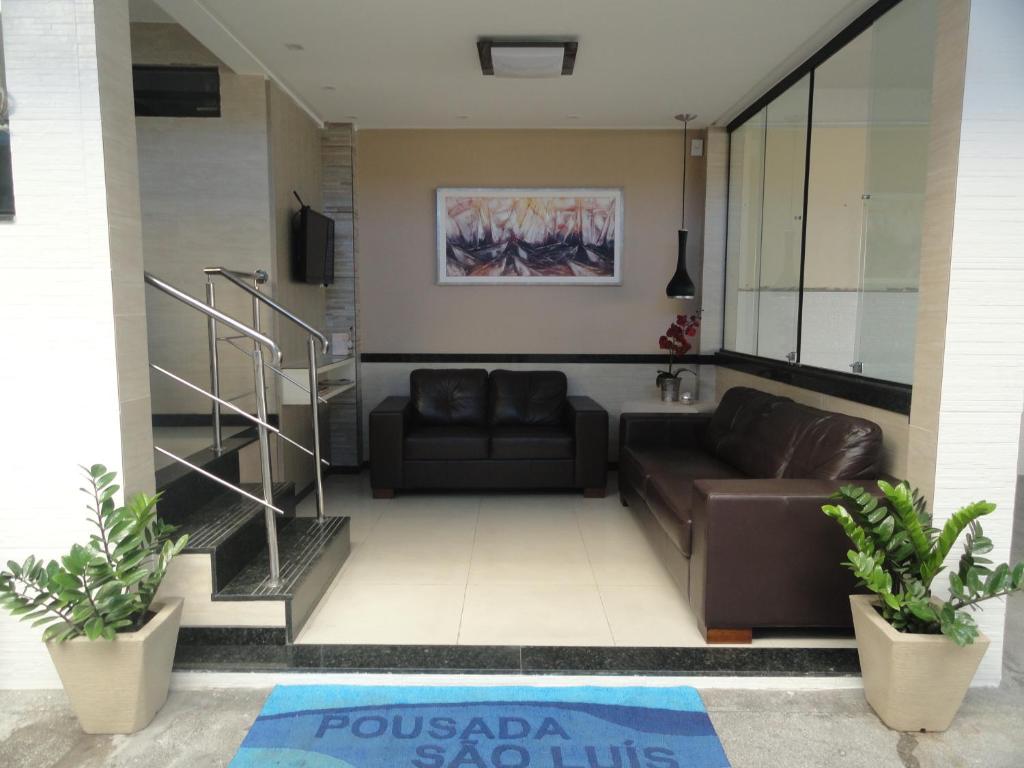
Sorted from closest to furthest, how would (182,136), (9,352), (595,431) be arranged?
(9,352) < (182,136) < (595,431)

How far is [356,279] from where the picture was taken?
5590 millimetres

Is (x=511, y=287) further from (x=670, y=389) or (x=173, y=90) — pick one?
Answer: (x=173, y=90)

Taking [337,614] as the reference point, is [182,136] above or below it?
above

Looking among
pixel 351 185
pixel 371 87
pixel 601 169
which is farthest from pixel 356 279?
pixel 601 169

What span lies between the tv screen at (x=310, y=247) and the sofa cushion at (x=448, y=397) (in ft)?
3.54

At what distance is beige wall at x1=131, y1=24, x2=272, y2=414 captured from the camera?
164 inches

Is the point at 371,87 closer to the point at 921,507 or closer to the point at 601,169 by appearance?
the point at 601,169

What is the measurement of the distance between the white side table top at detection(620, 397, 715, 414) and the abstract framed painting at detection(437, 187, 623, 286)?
112 cm

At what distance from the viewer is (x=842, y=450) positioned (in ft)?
9.74

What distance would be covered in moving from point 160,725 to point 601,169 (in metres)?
4.68

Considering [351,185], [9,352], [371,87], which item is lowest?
[9,352]

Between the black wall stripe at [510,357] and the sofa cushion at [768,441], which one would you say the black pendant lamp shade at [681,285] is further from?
the sofa cushion at [768,441]

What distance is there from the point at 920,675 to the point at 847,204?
7.33ft

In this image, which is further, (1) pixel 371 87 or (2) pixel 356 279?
(2) pixel 356 279
